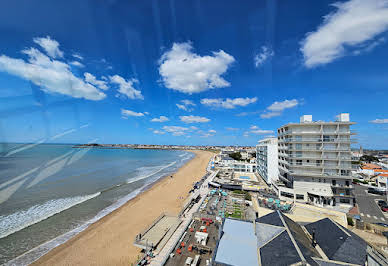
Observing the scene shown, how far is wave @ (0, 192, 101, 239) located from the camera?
17.7m

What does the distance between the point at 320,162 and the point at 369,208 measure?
31.3ft

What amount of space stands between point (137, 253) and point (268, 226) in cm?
1110

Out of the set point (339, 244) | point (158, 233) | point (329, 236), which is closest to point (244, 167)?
point (158, 233)

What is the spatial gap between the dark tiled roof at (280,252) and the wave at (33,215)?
2462cm

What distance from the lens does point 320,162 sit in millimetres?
23203

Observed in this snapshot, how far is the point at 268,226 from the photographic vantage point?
1046 centimetres

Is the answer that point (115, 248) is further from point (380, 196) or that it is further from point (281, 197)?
point (380, 196)

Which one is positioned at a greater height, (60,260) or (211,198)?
(211,198)

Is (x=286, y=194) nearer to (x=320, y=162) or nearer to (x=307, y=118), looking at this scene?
(x=320, y=162)

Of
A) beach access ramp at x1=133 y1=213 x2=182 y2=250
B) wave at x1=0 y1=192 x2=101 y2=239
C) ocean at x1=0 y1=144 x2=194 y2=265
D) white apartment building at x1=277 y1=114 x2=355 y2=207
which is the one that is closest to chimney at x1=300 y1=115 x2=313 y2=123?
white apartment building at x1=277 y1=114 x2=355 y2=207

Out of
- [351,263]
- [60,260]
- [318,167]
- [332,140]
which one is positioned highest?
[332,140]

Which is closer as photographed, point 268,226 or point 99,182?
point 268,226

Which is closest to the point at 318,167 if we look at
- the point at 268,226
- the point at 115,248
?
the point at 268,226

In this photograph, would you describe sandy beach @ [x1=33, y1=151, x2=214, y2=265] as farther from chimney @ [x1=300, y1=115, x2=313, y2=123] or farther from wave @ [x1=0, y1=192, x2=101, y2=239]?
chimney @ [x1=300, y1=115, x2=313, y2=123]
